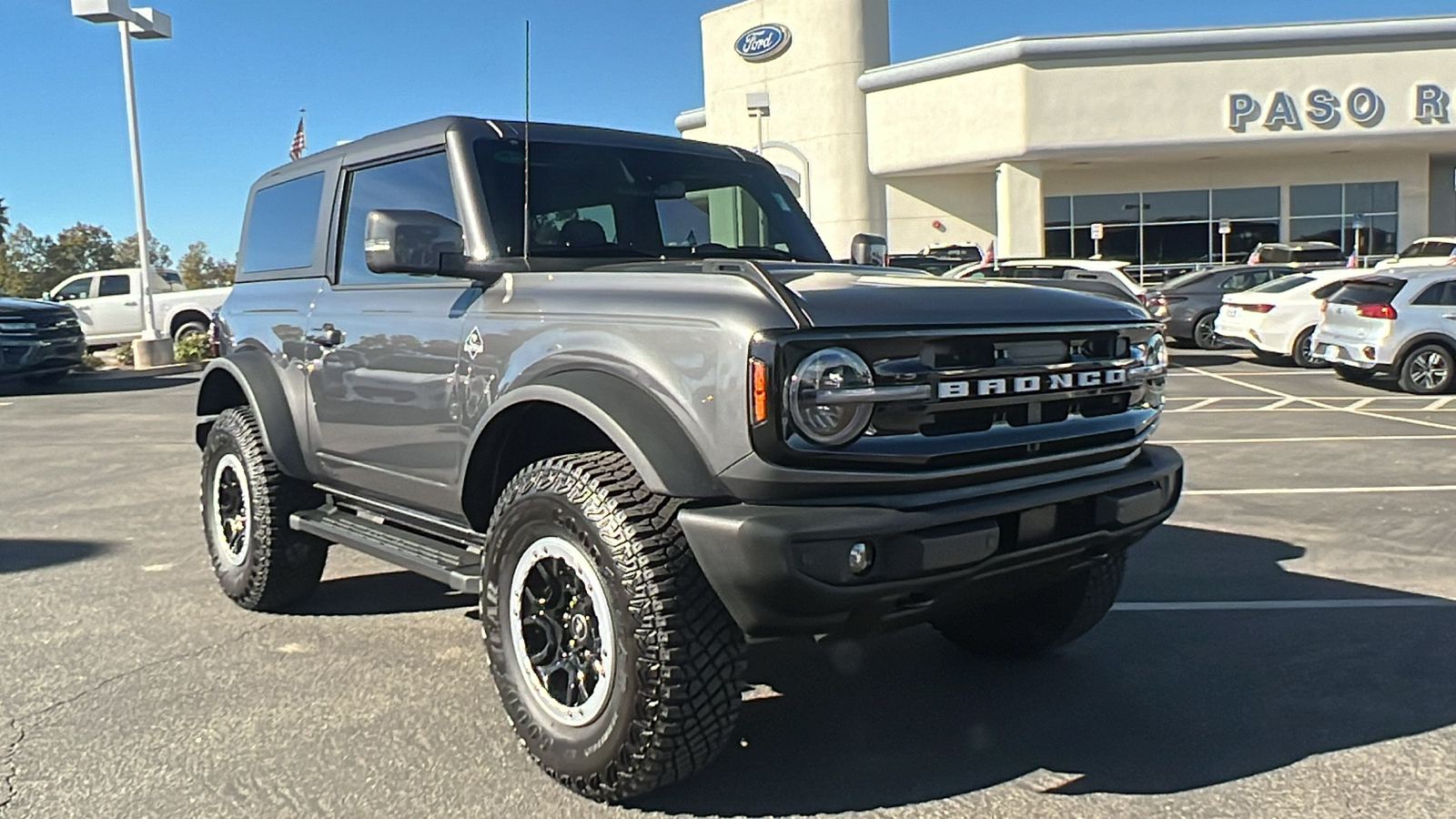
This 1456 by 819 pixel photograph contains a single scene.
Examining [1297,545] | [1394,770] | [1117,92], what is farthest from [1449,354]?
[1117,92]

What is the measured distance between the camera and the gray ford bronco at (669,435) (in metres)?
2.89

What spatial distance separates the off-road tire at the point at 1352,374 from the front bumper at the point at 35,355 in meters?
17.4

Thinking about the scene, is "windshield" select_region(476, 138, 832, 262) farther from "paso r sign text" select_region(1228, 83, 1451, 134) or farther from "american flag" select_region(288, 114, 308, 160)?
"paso r sign text" select_region(1228, 83, 1451, 134)

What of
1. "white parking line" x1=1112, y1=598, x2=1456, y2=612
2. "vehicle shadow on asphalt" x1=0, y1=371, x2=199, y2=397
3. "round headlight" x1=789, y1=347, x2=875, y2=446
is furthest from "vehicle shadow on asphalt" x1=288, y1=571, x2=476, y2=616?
"vehicle shadow on asphalt" x1=0, y1=371, x2=199, y2=397

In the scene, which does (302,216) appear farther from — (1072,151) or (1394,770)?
(1072,151)

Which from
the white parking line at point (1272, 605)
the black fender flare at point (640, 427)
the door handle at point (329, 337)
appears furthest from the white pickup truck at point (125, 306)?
the black fender flare at point (640, 427)

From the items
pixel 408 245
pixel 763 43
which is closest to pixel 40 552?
pixel 408 245

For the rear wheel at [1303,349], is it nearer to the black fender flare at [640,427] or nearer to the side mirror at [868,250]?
the side mirror at [868,250]

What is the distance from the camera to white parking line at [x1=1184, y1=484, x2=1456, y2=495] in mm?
7586

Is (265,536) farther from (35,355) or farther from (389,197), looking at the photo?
(35,355)

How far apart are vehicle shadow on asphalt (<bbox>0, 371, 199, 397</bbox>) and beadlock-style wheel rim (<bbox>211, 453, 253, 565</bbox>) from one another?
41.5 ft

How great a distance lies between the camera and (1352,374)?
50.5 feet

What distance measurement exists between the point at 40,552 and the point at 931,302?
5.52 meters

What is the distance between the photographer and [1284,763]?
3400mm
